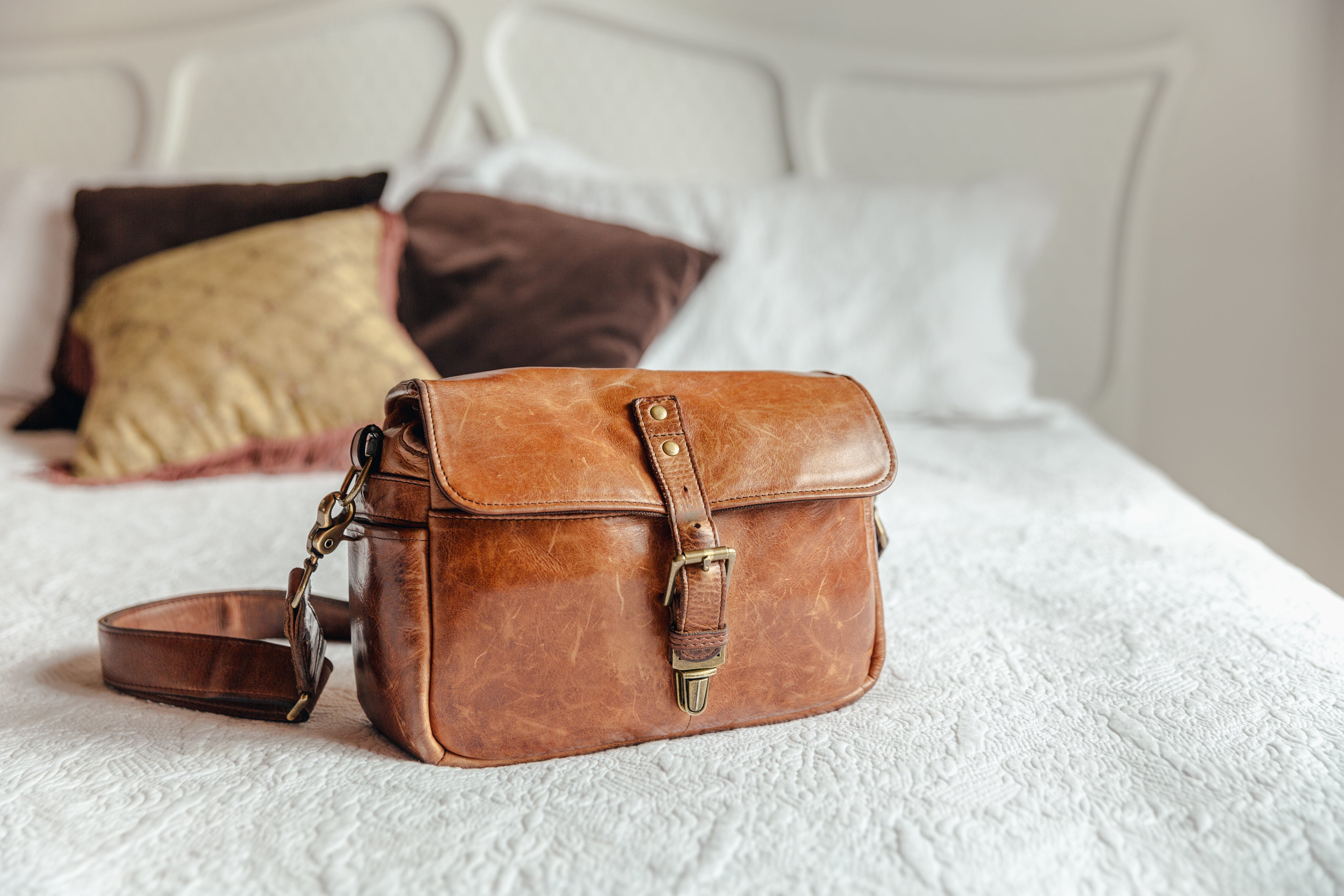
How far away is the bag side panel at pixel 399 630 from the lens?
49cm

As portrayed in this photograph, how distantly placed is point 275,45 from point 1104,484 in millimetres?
1870

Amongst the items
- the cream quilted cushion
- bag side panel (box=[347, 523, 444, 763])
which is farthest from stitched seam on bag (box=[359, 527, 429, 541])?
the cream quilted cushion

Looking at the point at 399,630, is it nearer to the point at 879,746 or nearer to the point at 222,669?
the point at 222,669

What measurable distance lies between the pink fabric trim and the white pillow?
1.50 feet

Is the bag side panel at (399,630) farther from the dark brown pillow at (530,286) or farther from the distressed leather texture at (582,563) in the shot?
the dark brown pillow at (530,286)

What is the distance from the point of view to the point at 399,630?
0.50m

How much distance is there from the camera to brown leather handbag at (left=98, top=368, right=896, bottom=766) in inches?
19.5

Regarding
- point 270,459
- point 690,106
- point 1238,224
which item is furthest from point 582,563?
point 1238,224

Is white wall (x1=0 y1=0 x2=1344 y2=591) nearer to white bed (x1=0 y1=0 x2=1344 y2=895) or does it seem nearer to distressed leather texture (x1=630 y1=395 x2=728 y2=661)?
white bed (x1=0 y1=0 x2=1344 y2=895)

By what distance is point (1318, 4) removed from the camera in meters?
1.83

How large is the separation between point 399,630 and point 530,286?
0.86 m

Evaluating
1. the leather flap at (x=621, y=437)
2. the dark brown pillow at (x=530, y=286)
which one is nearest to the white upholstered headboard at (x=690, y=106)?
the dark brown pillow at (x=530, y=286)

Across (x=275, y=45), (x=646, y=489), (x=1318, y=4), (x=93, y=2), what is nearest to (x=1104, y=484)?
(x=646, y=489)

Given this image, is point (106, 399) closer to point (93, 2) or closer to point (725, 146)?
point (725, 146)
